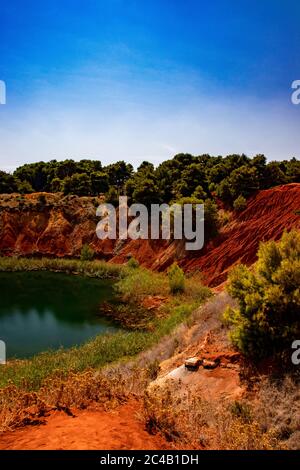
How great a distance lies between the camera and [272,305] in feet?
28.3

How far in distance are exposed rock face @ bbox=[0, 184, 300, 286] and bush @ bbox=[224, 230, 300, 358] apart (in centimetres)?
1713

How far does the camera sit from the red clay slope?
2784 centimetres

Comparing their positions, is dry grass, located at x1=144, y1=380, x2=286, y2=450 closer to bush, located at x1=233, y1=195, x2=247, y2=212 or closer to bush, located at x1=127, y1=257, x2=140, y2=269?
bush, located at x1=233, y1=195, x2=247, y2=212

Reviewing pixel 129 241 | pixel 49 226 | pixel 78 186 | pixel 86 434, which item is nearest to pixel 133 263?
pixel 129 241

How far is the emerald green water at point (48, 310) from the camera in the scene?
59.7 feet

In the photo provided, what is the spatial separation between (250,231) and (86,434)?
1034 inches

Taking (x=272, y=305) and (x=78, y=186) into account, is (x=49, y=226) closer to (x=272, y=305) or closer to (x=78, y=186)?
(x=78, y=186)

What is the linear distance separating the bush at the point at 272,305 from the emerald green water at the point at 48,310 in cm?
1085

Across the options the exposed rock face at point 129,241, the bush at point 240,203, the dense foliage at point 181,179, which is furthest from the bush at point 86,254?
the bush at point 240,203

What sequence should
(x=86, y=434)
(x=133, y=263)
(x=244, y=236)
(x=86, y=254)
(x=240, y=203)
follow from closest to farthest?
(x=86, y=434) < (x=244, y=236) < (x=240, y=203) < (x=133, y=263) < (x=86, y=254)

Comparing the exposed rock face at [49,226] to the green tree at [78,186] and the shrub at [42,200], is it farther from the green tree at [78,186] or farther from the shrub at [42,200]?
the green tree at [78,186]

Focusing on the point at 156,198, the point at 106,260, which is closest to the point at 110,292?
the point at 106,260

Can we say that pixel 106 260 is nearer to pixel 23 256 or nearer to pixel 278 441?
pixel 23 256

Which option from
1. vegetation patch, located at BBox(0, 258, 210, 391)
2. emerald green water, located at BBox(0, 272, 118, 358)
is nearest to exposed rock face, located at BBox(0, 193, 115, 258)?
vegetation patch, located at BBox(0, 258, 210, 391)
